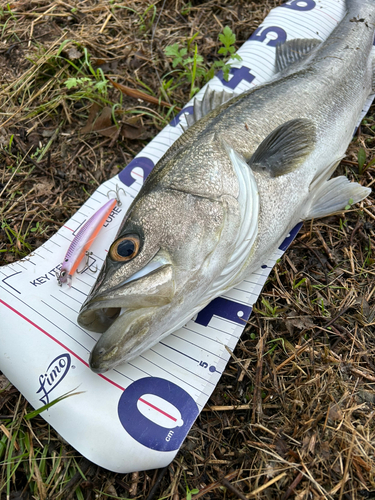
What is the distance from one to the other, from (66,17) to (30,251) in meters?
3.02

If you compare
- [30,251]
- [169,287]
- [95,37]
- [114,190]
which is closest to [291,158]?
[169,287]

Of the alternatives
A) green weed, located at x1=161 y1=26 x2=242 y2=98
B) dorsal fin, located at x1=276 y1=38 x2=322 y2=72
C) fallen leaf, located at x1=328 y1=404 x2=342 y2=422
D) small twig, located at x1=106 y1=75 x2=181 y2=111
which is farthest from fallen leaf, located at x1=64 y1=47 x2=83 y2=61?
fallen leaf, located at x1=328 y1=404 x2=342 y2=422

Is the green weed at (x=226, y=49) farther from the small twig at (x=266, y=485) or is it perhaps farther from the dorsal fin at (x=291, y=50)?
the small twig at (x=266, y=485)

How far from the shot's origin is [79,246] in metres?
2.46

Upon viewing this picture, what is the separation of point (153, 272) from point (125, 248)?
0.72 ft

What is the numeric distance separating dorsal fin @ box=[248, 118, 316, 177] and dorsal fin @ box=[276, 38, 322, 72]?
1.32 m

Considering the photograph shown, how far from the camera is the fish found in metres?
1.67

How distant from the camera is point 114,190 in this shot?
9.54ft

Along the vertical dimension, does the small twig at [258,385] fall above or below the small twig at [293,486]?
above

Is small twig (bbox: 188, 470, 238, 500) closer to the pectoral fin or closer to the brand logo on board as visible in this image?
the brand logo on board

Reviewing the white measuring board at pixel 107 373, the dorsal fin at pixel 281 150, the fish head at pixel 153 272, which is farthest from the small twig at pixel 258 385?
the dorsal fin at pixel 281 150

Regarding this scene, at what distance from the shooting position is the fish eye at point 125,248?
1736mm

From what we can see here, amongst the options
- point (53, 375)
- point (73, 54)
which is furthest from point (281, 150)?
point (73, 54)

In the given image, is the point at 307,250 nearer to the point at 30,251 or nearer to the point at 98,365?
the point at 98,365
